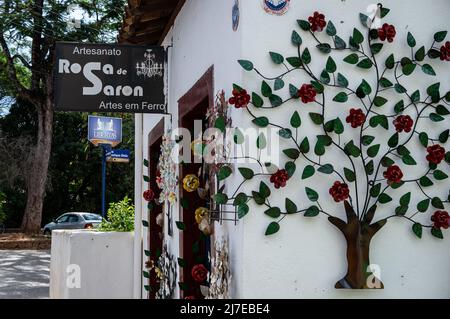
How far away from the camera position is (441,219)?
3529 millimetres

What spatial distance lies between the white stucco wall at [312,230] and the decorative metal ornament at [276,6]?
0.03 metres

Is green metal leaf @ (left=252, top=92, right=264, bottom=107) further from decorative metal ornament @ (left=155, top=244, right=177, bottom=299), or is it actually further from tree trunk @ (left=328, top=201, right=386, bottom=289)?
decorative metal ornament @ (left=155, top=244, right=177, bottom=299)

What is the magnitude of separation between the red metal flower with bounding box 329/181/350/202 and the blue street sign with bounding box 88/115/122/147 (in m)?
11.6

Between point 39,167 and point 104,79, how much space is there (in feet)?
58.0

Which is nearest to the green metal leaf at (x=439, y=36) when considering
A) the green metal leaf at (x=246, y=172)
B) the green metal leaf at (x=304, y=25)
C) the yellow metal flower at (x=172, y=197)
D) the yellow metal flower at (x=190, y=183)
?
the green metal leaf at (x=304, y=25)

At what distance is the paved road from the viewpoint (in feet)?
37.0

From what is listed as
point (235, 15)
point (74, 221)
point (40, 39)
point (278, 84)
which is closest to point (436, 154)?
point (278, 84)

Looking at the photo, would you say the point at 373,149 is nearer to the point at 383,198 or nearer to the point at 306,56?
the point at 383,198

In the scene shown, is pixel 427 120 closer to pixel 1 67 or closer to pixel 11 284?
pixel 11 284

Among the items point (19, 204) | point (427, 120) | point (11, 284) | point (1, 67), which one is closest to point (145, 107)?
point (427, 120)

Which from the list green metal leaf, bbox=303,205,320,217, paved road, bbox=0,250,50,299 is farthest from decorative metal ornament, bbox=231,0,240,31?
paved road, bbox=0,250,50,299

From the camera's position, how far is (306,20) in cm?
354

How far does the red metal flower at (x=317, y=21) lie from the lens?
11.4 feet

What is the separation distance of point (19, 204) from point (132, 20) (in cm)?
2597
